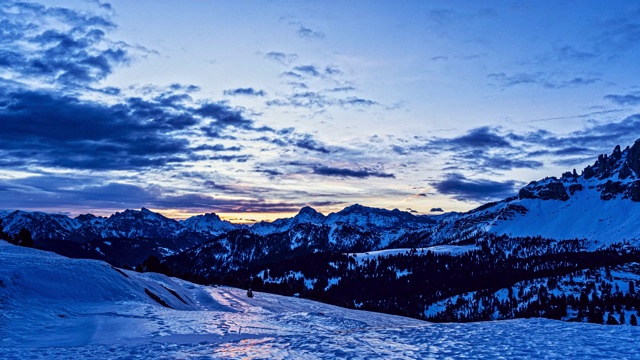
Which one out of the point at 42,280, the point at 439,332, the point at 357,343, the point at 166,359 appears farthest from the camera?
the point at 42,280

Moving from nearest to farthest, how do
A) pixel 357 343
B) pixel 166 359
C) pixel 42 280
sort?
pixel 166 359 < pixel 357 343 < pixel 42 280

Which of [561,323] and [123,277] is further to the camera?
[123,277]

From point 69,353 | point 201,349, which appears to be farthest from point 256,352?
point 69,353

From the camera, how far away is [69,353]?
16578mm

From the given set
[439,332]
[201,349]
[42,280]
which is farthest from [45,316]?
[439,332]

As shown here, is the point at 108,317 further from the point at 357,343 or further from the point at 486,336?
the point at 486,336

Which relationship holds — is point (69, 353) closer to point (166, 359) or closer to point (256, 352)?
point (166, 359)

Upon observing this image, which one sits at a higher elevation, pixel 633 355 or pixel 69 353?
pixel 633 355

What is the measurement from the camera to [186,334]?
2125 centimetres

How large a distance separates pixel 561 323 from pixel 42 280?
3271cm

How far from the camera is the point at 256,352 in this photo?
17.9 metres

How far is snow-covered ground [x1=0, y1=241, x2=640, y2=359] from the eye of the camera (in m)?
17.7

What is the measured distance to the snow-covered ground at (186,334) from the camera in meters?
17.7

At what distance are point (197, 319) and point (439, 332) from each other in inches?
564
